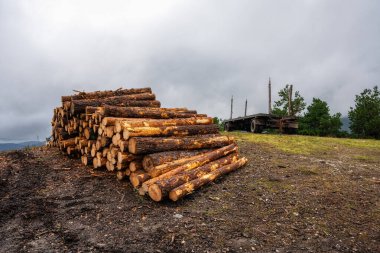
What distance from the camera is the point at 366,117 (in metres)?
25.4

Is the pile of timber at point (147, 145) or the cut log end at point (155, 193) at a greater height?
the pile of timber at point (147, 145)

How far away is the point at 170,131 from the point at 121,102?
2844 mm

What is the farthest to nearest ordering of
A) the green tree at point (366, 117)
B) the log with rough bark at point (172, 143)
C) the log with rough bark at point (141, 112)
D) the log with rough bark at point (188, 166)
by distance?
the green tree at point (366, 117) < the log with rough bark at point (141, 112) < the log with rough bark at point (172, 143) < the log with rough bark at point (188, 166)

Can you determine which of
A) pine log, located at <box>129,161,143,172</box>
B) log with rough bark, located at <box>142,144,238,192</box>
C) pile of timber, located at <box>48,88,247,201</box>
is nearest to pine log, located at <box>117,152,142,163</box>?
pile of timber, located at <box>48,88,247,201</box>

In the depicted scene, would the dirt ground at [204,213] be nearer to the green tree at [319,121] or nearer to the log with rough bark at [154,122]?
the log with rough bark at [154,122]

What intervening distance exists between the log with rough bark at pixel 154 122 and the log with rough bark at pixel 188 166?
137 cm

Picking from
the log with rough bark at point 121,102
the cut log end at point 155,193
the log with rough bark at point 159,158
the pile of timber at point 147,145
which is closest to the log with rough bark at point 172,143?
the pile of timber at point 147,145

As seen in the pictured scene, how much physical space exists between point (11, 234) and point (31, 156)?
6.55 m

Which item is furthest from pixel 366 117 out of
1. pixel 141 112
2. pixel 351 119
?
pixel 141 112

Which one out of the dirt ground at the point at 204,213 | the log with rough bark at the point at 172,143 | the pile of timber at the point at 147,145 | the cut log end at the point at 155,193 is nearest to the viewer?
the dirt ground at the point at 204,213

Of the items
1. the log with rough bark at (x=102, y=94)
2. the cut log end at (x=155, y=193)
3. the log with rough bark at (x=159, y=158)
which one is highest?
the log with rough bark at (x=102, y=94)

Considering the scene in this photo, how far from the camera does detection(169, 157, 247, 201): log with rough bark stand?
562 cm

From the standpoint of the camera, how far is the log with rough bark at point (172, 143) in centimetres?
671

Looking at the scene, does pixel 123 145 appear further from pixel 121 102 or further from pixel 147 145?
pixel 121 102
